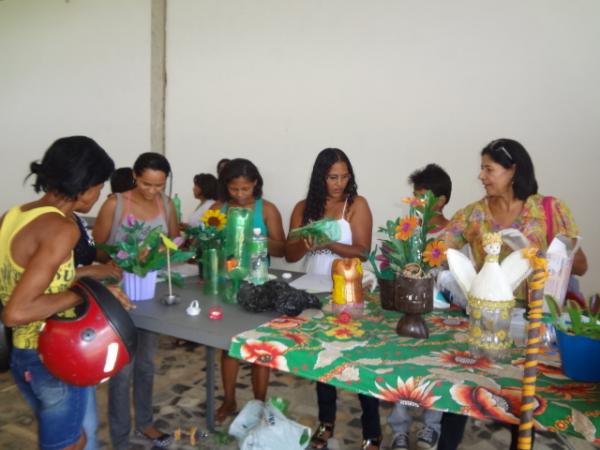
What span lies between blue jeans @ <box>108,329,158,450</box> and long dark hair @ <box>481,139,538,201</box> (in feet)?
5.84

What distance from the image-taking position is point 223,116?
15.7ft


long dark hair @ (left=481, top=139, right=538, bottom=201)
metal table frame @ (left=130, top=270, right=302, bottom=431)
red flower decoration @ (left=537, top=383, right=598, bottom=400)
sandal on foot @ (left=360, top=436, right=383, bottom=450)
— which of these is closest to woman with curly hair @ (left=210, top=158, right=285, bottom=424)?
sandal on foot @ (left=360, top=436, right=383, bottom=450)

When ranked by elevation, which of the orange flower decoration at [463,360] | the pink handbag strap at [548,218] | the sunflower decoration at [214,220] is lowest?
the orange flower decoration at [463,360]

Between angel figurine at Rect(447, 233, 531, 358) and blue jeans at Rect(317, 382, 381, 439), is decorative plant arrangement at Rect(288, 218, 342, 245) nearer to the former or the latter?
blue jeans at Rect(317, 382, 381, 439)

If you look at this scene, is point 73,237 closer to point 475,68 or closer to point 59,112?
point 475,68

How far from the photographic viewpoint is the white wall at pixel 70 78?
5.32 m

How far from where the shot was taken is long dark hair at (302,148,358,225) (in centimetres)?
265

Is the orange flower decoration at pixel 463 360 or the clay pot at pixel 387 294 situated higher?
the clay pot at pixel 387 294

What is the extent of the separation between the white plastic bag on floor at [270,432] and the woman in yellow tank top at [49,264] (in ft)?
2.13

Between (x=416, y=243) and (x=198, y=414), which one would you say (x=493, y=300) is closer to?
(x=416, y=243)

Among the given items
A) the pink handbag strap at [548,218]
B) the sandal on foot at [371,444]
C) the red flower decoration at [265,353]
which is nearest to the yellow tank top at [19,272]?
the red flower decoration at [265,353]

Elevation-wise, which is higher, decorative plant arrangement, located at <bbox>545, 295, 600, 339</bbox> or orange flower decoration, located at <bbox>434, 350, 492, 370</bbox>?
decorative plant arrangement, located at <bbox>545, 295, 600, 339</bbox>

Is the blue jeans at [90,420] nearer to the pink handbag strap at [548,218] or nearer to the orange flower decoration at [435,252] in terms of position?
the orange flower decoration at [435,252]

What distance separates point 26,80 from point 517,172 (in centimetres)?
627
